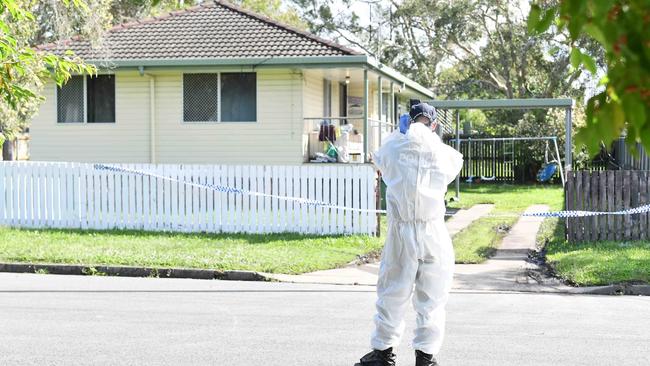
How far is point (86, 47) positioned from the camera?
76.1 feet

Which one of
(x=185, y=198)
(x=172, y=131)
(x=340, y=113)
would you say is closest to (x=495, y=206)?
(x=340, y=113)

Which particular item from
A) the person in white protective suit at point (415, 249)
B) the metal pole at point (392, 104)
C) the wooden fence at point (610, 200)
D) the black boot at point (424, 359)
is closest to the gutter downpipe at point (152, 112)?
the metal pole at point (392, 104)

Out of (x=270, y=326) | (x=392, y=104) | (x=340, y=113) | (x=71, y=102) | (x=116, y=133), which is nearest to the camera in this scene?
(x=270, y=326)

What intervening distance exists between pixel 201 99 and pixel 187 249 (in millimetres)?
8564

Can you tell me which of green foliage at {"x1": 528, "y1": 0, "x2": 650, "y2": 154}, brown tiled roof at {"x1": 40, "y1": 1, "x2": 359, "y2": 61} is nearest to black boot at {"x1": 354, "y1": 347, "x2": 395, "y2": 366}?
green foliage at {"x1": 528, "y1": 0, "x2": 650, "y2": 154}

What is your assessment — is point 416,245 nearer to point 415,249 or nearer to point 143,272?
point 415,249

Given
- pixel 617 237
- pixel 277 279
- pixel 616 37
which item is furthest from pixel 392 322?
pixel 617 237

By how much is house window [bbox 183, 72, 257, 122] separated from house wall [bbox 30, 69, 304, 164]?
0.17 meters

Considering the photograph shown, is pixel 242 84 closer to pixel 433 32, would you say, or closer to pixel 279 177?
pixel 279 177

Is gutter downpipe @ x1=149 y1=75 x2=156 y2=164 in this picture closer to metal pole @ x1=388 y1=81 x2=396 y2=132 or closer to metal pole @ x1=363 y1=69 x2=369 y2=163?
metal pole @ x1=363 y1=69 x2=369 y2=163

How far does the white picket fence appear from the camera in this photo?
53.3 ft

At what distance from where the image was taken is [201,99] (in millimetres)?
22312

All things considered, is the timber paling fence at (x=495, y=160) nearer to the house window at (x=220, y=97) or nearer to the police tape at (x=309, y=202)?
the house window at (x=220, y=97)

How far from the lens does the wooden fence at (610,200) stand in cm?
1450
